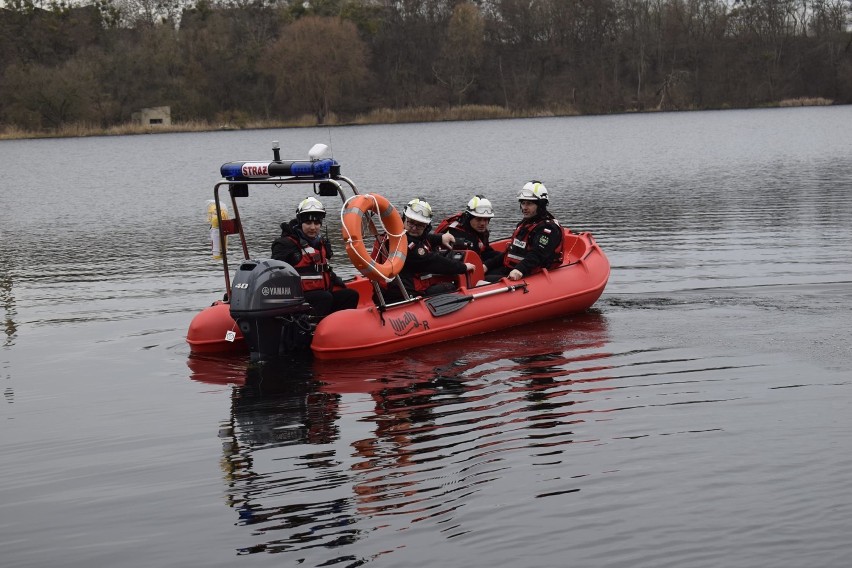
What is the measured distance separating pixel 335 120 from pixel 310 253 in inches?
2510

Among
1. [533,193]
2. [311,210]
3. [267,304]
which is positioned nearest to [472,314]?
[533,193]

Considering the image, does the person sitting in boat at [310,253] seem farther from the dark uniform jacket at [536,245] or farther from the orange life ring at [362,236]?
the dark uniform jacket at [536,245]

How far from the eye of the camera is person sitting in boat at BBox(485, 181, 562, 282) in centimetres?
1220

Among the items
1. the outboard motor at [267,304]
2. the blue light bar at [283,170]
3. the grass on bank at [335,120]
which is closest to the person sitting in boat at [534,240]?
the outboard motor at [267,304]

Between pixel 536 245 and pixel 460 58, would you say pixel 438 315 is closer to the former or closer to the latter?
pixel 536 245

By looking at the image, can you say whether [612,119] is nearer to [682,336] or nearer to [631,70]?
[631,70]

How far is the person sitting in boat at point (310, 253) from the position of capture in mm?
10508

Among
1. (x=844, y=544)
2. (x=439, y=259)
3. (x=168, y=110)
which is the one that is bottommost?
(x=844, y=544)

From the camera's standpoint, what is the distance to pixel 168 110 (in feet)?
240

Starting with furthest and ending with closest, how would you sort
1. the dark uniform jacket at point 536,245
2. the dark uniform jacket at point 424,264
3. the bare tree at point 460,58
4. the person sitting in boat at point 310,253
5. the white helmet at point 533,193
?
the bare tree at point 460,58, the white helmet at point 533,193, the dark uniform jacket at point 536,245, the dark uniform jacket at point 424,264, the person sitting in boat at point 310,253

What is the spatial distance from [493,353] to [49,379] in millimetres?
4004

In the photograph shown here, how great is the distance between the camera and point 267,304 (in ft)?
32.4

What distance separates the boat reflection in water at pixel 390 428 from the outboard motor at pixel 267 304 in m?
0.28

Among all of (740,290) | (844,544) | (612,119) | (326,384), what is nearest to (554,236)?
(740,290)
